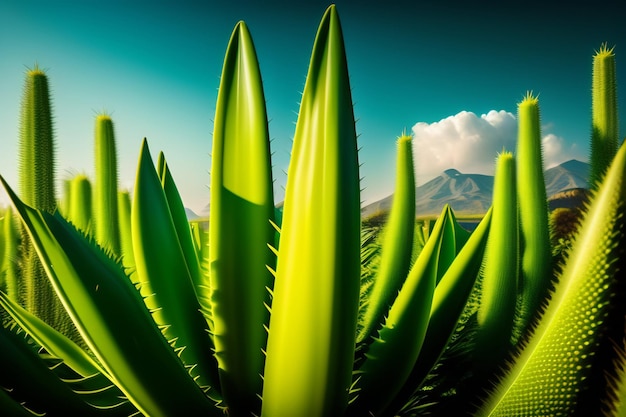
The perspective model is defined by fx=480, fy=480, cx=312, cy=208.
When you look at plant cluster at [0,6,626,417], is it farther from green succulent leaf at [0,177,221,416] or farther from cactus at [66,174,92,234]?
cactus at [66,174,92,234]

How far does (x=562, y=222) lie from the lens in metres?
1.57

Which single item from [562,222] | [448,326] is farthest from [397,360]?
[562,222]

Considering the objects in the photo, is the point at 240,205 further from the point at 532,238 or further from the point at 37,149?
the point at 37,149

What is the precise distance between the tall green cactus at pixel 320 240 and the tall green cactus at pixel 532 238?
7.6 inches

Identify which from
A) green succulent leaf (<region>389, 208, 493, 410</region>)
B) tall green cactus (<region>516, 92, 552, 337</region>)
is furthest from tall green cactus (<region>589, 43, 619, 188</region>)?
green succulent leaf (<region>389, 208, 493, 410</region>)

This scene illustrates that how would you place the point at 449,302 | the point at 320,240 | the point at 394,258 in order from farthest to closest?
the point at 394,258
the point at 449,302
the point at 320,240

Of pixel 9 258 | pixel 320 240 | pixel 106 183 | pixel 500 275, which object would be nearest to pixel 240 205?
pixel 320 240

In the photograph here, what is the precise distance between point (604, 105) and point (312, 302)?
70cm

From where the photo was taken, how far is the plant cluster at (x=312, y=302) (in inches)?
7.9

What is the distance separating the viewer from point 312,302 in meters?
0.20

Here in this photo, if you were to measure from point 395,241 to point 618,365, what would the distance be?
0.70ft

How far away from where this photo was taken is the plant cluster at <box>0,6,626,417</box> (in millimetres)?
201

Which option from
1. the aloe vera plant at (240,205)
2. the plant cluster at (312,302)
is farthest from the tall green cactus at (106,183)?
the aloe vera plant at (240,205)

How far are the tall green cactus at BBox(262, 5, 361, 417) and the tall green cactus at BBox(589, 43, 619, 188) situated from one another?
47 cm
